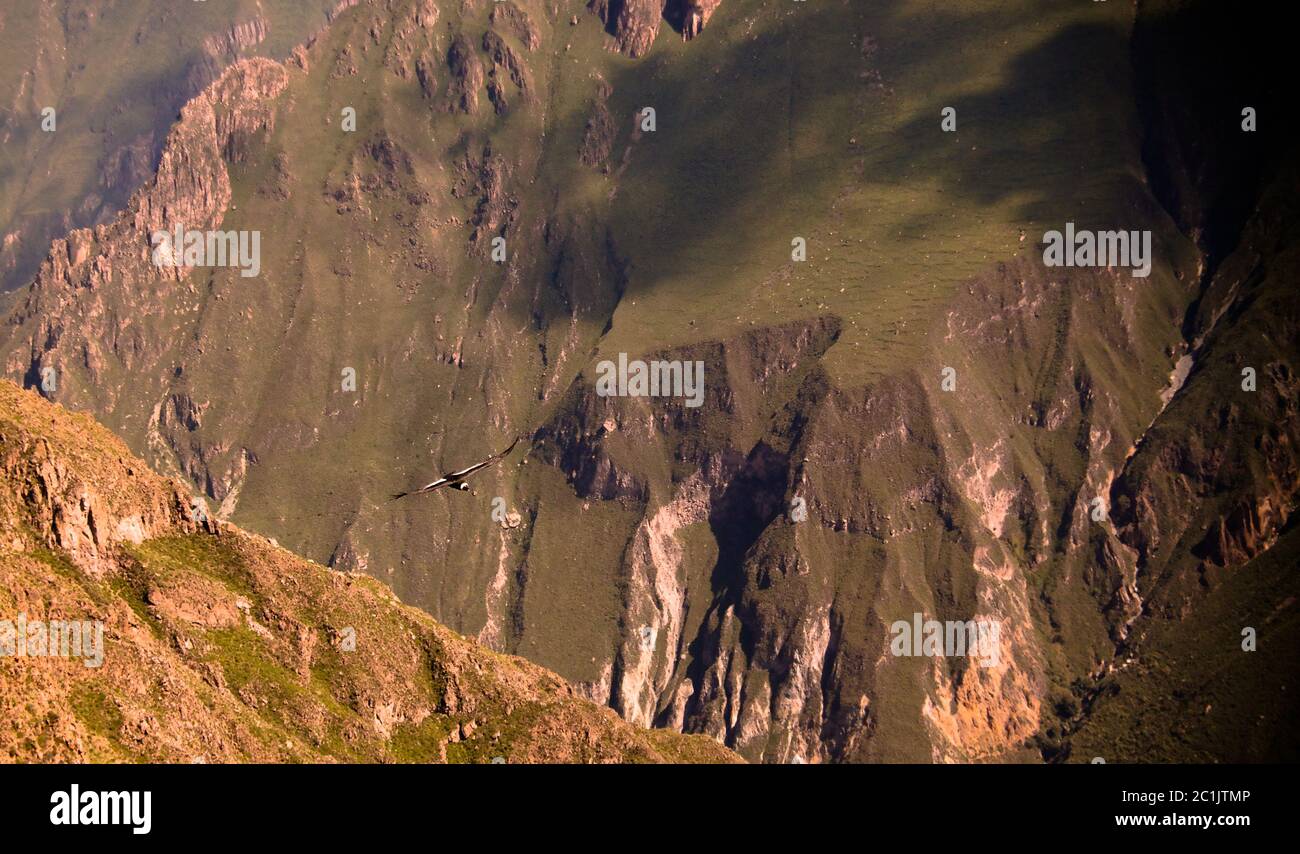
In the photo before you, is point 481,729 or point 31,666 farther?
point 481,729

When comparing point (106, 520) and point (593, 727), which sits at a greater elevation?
point (106, 520)
